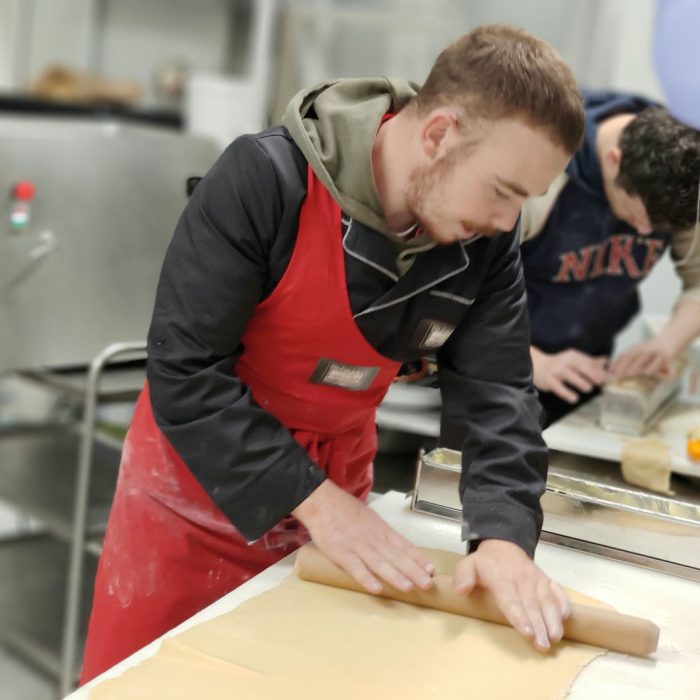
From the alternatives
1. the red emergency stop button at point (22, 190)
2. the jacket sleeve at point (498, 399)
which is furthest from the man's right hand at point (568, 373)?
the red emergency stop button at point (22, 190)

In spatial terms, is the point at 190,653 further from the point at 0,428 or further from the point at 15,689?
the point at 0,428

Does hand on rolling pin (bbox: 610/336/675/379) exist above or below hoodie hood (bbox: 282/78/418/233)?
below

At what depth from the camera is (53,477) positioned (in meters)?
2.43

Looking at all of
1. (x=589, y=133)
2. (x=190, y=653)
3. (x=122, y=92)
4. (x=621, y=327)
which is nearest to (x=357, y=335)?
(x=190, y=653)

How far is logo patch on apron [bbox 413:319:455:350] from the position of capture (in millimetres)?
1137

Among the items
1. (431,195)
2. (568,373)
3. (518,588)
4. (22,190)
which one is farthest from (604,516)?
(22,190)

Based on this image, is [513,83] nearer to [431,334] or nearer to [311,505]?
[431,334]

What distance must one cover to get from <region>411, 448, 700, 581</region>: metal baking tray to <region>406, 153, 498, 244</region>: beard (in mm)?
335

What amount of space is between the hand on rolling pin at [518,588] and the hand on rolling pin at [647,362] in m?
0.84

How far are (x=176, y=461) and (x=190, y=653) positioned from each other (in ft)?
1.13

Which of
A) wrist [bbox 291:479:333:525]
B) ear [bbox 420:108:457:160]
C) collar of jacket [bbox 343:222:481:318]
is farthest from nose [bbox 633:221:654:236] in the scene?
wrist [bbox 291:479:333:525]

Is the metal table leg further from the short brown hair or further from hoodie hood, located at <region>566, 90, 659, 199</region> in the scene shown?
the short brown hair

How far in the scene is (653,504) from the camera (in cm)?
124

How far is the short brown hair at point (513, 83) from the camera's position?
3.11 feet
